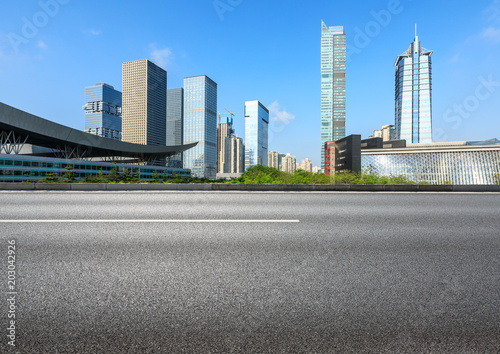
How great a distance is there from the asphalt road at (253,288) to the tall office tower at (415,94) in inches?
8158

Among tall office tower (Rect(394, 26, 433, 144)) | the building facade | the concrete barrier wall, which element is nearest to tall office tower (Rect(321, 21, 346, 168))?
tall office tower (Rect(394, 26, 433, 144))

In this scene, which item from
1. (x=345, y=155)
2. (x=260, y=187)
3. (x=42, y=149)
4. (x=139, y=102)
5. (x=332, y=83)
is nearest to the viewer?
(x=260, y=187)

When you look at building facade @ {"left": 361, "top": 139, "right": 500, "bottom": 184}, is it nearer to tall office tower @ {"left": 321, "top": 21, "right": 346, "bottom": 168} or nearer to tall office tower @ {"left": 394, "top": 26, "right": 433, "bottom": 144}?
tall office tower @ {"left": 321, "top": 21, "right": 346, "bottom": 168}

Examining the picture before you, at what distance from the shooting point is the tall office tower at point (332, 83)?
17262 cm

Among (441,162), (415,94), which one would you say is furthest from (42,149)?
(415,94)

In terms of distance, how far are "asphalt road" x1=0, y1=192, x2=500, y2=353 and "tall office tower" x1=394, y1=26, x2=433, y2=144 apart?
207224 millimetres

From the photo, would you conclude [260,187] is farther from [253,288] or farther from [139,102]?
[139,102]

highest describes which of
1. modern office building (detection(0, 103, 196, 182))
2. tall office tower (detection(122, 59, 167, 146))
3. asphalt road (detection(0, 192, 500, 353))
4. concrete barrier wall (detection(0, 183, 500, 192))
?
tall office tower (detection(122, 59, 167, 146))

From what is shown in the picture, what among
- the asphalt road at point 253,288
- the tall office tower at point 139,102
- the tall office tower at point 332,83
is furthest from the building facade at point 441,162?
the tall office tower at point 139,102

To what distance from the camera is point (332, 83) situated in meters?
175

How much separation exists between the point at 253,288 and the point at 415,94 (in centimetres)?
21442

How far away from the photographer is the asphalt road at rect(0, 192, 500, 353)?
1729mm

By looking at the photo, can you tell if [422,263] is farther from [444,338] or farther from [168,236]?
[168,236]

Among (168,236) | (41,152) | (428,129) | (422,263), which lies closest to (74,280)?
(168,236)
